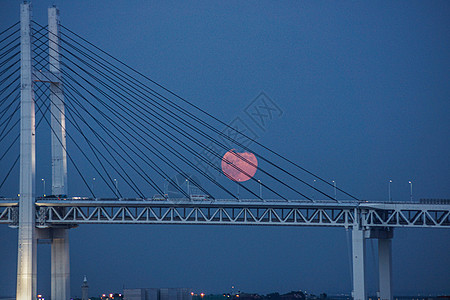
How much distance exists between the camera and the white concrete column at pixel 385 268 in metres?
99.7

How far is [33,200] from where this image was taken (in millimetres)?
91125

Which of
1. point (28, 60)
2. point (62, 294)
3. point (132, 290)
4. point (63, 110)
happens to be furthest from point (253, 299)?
point (28, 60)

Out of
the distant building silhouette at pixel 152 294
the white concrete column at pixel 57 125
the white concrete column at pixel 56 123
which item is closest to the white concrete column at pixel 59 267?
the white concrete column at pixel 56 123

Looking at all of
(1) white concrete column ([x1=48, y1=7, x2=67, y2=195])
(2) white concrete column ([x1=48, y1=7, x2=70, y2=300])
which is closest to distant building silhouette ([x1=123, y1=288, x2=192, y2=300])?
(2) white concrete column ([x1=48, y1=7, x2=70, y2=300])

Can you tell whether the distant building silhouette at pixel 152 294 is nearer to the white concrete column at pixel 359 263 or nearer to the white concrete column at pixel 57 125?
the white concrete column at pixel 57 125

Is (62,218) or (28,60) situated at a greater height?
(28,60)

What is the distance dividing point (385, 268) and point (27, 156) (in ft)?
150

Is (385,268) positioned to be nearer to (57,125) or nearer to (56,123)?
(57,125)

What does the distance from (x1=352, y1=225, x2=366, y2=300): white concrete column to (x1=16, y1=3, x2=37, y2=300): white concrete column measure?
36.4 m

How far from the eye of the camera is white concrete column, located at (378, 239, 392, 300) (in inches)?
3925

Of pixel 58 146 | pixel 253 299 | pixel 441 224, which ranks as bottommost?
pixel 253 299

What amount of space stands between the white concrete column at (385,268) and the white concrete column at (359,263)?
783 centimetres

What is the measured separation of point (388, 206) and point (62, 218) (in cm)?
3852

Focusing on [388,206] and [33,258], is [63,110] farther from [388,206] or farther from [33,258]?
[388,206]
